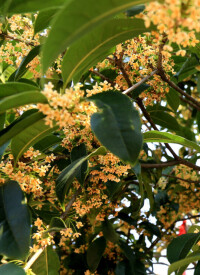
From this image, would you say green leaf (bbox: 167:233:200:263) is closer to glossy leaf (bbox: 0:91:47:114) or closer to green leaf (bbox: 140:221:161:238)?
green leaf (bbox: 140:221:161:238)

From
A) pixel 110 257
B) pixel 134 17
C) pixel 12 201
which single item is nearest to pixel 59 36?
pixel 134 17

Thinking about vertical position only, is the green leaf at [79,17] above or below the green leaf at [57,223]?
above

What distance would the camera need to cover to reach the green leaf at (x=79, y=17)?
2.20ft

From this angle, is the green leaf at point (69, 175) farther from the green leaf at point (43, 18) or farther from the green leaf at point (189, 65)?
the green leaf at point (189, 65)

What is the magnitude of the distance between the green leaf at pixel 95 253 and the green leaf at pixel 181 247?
0.47 m

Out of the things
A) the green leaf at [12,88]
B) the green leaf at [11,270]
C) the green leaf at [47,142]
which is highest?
the green leaf at [47,142]

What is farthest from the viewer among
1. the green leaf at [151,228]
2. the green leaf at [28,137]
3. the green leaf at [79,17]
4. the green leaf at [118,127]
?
the green leaf at [151,228]

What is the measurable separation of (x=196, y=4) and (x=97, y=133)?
34 centimetres

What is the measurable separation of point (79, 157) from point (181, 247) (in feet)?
1.91

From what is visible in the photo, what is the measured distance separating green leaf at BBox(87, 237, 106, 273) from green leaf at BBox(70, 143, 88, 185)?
2.36ft

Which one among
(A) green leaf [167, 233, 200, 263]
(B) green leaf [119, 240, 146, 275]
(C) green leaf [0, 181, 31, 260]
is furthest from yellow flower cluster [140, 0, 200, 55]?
(B) green leaf [119, 240, 146, 275]

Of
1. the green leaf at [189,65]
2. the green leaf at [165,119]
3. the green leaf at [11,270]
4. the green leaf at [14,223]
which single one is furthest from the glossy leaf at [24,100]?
the green leaf at [189,65]

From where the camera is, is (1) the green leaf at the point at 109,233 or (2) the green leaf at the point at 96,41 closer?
(2) the green leaf at the point at 96,41

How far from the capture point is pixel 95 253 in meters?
1.86
